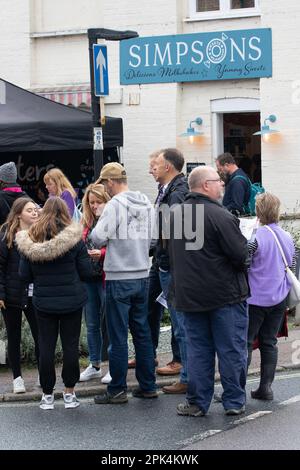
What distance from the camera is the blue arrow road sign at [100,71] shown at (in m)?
10.7

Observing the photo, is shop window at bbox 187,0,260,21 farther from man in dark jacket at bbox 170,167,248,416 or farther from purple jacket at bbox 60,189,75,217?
man in dark jacket at bbox 170,167,248,416

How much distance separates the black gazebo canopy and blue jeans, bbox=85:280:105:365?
5.71 metres

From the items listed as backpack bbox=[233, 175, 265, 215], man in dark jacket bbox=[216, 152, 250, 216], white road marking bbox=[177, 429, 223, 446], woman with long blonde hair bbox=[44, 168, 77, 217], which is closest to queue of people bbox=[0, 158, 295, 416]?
white road marking bbox=[177, 429, 223, 446]

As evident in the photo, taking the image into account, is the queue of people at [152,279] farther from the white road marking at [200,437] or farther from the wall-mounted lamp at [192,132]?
the wall-mounted lamp at [192,132]

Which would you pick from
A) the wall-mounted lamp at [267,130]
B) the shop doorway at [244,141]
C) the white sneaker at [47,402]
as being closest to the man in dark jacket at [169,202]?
the white sneaker at [47,402]

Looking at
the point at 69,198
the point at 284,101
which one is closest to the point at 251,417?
the point at 69,198

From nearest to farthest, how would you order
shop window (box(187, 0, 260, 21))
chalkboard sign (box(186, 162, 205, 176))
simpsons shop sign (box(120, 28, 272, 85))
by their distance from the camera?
1. simpsons shop sign (box(120, 28, 272, 85))
2. shop window (box(187, 0, 260, 21))
3. chalkboard sign (box(186, 162, 205, 176))

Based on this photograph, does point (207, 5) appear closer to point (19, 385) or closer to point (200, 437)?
point (19, 385)

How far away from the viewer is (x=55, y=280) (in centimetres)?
855

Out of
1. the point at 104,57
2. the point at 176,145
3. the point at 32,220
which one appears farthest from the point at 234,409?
the point at 176,145

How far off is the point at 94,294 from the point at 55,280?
1.29 meters

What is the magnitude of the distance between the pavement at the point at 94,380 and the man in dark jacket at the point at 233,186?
240 cm

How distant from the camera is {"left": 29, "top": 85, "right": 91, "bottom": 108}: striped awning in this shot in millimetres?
17297

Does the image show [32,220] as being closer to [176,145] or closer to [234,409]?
[234,409]
